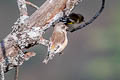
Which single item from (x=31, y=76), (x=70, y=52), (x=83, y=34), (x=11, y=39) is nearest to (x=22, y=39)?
(x=11, y=39)

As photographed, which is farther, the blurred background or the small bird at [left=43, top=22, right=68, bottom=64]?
Answer: the blurred background

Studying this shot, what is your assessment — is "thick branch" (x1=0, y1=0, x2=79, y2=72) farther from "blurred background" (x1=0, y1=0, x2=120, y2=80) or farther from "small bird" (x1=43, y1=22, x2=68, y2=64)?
"blurred background" (x1=0, y1=0, x2=120, y2=80)

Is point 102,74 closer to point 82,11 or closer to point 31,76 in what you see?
point 31,76

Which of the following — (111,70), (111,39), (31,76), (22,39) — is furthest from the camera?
(111,39)

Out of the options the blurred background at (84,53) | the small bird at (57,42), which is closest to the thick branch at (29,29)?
the small bird at (57,42)

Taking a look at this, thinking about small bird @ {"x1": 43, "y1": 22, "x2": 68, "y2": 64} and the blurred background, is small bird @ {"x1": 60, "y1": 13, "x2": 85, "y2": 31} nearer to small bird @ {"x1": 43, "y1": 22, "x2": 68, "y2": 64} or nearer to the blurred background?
small bird @ {"x1": 43, "y1": 22, "x2": 68, "y2": 64}

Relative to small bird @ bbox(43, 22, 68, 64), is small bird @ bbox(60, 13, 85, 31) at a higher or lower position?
higher

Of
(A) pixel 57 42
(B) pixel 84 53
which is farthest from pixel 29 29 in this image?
(B) pixel 84 53

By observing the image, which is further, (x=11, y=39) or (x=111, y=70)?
(x=111, y=70)

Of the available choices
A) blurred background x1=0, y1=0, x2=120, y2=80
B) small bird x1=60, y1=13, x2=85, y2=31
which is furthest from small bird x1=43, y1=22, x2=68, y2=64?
blurred background x1=0, y1=0, x2=120, y2=80
